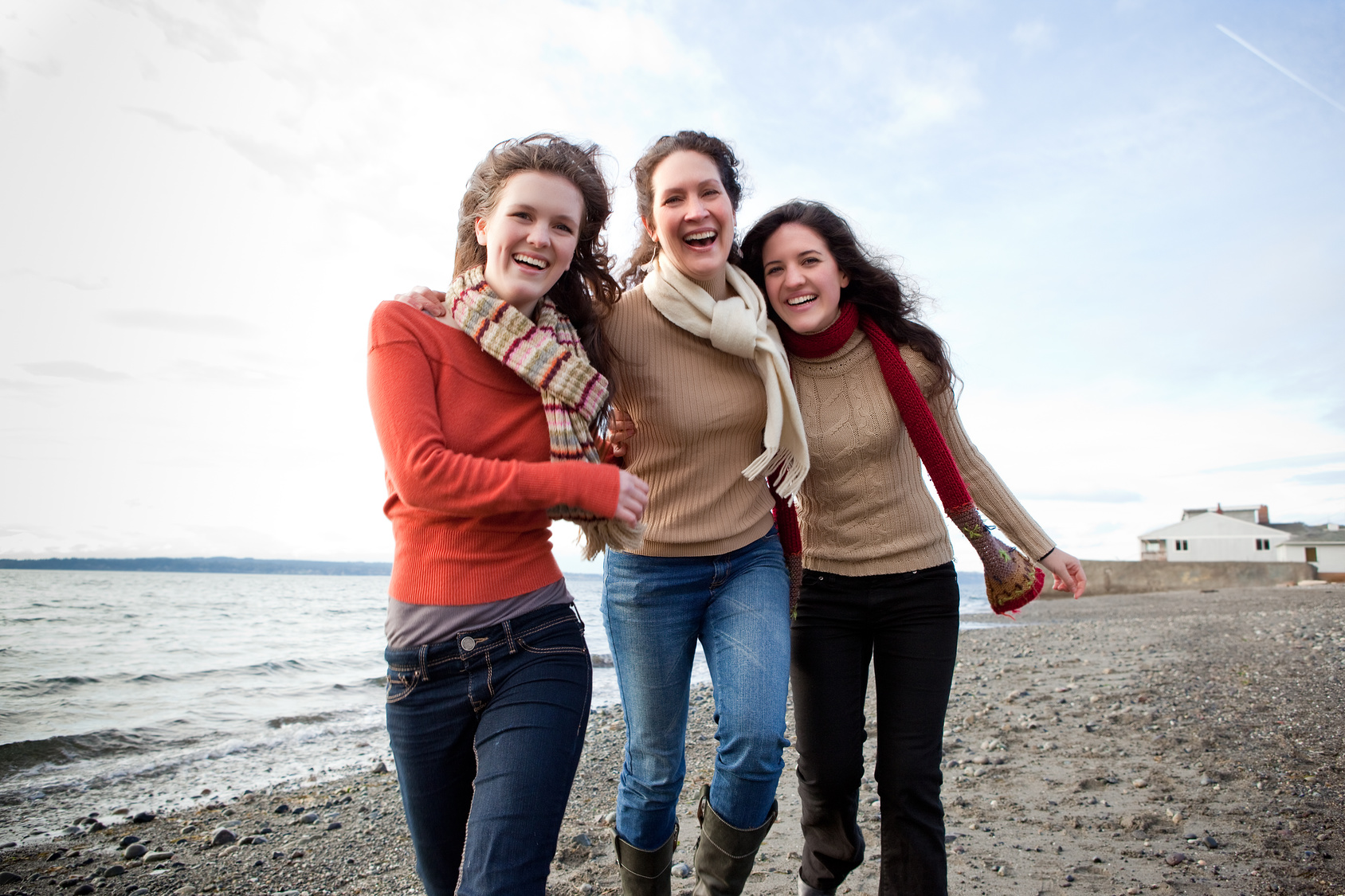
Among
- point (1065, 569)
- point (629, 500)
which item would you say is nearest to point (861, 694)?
point (1065, 569)

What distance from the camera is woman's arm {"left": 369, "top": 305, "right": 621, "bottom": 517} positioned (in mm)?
1849

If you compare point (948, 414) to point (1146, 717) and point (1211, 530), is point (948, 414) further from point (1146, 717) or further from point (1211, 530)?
point (1211, 530)

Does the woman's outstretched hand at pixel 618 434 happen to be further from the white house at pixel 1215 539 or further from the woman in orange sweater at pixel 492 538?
the white house at pixel 1215 539

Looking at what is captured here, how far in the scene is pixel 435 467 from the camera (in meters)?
1.84

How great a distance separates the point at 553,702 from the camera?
192 cm

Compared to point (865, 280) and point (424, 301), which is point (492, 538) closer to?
point (424, 301)

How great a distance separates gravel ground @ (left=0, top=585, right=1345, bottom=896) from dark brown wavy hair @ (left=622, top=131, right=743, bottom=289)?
2.75 metres

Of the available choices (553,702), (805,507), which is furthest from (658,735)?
(805,507)

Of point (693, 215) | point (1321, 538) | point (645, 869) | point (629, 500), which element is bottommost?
point (645, 869)

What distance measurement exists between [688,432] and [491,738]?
1.28 metres

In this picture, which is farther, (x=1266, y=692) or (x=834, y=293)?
(x=1266, y=692)

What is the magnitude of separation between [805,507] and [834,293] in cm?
87

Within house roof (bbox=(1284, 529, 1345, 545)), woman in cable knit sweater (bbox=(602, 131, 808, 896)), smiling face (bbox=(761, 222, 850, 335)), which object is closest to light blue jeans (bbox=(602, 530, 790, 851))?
woman in cable knit sweater (bbox=(602, 131, 808, 896))

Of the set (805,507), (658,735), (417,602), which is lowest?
(658,735)
